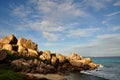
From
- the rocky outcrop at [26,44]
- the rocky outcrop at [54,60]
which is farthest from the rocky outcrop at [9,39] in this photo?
the rocky outcrop at [54,60]

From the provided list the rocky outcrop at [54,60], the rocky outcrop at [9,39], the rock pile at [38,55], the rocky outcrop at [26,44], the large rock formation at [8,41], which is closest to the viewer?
the rock pile at [38,55]

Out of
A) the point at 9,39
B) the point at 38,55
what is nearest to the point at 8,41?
the point at 9,39

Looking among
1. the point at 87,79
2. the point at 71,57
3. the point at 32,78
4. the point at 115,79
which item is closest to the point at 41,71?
the point at 87,79

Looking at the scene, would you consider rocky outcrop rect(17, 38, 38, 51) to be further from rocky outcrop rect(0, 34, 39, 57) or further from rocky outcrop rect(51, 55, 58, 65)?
rocky outcrop rect(51, 55, 58, 65)

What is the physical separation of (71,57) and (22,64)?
42.0 m

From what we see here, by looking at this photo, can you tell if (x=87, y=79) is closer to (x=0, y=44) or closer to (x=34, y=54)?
(x=34, y=54)

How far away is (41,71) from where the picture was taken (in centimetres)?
5588

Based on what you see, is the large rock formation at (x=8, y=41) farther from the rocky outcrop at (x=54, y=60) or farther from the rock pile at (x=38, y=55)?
the rocky outcrop at (x=54, y=60)

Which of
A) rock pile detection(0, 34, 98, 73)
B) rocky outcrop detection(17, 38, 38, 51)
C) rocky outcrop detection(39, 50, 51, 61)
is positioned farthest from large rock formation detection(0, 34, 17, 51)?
rocky outcrop detection(39, 50, 51, 61)

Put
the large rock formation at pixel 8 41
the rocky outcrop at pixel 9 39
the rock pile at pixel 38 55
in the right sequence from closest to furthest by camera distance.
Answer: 1. the rock pile at pixel 38 55
2. the large rock formation at pixel 8 41
3. the rocky outcrop at pixel 9 39

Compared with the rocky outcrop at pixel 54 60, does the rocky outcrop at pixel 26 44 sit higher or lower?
higher

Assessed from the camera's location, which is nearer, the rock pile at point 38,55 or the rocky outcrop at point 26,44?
the rock pile at point 38,55

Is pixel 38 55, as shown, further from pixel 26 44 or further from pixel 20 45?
pixel 20 45

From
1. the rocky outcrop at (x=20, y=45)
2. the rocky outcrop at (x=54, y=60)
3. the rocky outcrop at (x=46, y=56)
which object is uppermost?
the rocky outcrop at (x=20, y=45)
